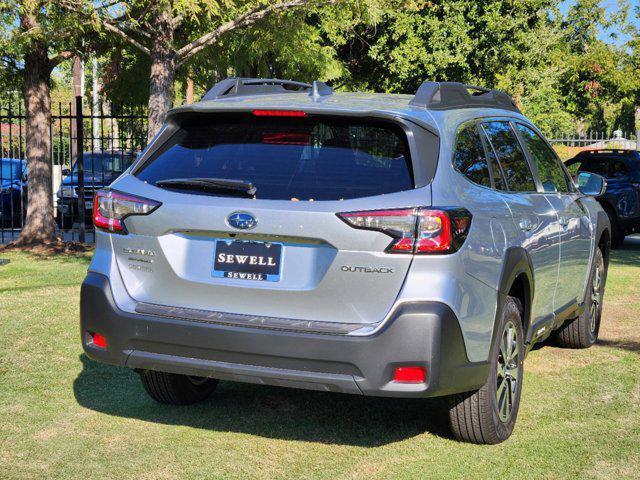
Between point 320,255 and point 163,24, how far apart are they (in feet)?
31.8

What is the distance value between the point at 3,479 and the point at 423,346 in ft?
6.61

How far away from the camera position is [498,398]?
5.10 meters

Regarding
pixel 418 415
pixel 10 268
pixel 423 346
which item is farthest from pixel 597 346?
pixel 10 268


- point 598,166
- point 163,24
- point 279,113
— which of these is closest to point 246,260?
point 279,113

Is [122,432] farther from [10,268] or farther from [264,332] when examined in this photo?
[10,268]

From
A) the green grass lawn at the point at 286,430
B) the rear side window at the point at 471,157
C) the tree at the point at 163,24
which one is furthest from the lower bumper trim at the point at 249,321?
the tree at the point at 163,24

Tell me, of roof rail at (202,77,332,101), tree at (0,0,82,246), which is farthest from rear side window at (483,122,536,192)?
tree at (0,0,82,246)

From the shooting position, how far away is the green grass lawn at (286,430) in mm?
4672

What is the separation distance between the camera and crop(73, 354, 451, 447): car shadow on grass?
17.3ft

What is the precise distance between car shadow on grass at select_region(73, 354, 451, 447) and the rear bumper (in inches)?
33.2

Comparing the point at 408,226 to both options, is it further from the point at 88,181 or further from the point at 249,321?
the point at 88,181

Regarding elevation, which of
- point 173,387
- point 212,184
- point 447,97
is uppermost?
point 447,97

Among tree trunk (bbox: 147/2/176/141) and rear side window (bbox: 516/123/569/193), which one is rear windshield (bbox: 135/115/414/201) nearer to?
rear side window (bbox: 516/123/569/193)

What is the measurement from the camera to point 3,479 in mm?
4430
